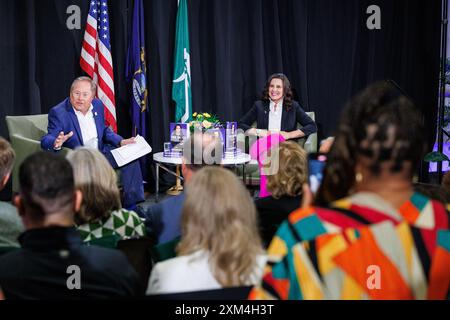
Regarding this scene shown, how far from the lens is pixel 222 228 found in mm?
1700

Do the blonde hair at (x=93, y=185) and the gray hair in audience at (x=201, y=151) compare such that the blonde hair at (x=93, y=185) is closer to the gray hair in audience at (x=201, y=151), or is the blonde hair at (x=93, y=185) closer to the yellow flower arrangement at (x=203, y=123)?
the gray hair in audience at (x=201, y=151)

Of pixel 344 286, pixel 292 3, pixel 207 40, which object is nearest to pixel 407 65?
pixel 292 3

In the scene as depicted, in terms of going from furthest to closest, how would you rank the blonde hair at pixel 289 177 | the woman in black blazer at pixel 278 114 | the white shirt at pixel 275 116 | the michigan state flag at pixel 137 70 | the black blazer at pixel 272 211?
the michigan state flag at pixel 137 70, the white shirt at pixel 275 116, the woman in black blazer at pixel 278 114, the blonde hair at pixel 289 177, the black blazer at pixel 272 211

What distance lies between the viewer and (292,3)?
6.29 m

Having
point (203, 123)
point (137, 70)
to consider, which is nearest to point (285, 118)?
point (203, 123)

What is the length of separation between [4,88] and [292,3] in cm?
301

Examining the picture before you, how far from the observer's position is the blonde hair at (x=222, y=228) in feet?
5.47

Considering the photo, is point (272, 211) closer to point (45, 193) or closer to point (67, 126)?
point (45, 193)

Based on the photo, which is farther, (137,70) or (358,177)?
(137,70)

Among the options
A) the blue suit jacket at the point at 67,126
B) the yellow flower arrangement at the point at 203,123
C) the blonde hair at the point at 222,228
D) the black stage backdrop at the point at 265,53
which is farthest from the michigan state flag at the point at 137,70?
the blonde hair at the point at 222,228

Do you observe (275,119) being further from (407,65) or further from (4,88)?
(4,88)

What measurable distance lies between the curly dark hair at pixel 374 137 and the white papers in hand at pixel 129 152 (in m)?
3.83

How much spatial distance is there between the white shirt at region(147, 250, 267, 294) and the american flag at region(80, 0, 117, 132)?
14.1 feet

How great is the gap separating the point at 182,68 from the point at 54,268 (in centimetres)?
464
